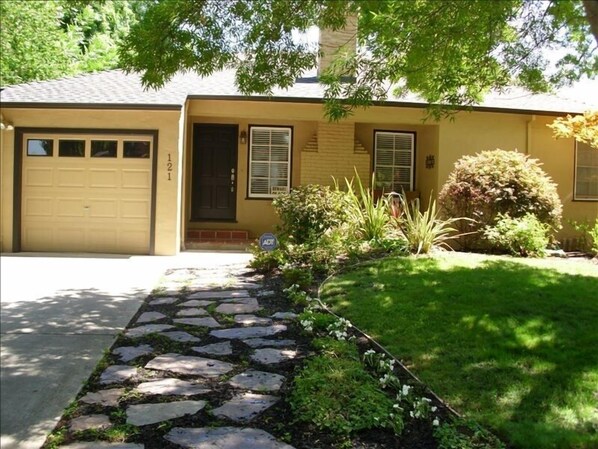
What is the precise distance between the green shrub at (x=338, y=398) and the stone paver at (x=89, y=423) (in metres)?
1.26

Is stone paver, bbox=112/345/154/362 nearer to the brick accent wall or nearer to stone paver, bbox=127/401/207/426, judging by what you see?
stone paver, bbox=127/401/207/426

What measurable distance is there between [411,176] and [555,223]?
4340mm

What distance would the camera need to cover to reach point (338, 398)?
4391 millimetres

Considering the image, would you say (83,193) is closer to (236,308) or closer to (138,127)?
(138,127)

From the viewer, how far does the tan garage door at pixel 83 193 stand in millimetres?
12352

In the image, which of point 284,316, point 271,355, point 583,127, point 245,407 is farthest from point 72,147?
point 583,127

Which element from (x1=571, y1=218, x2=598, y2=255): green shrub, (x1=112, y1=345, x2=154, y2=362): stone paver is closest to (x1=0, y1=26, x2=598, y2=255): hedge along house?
(x1=571, y1=218, x2=598, y2=255): green shrub

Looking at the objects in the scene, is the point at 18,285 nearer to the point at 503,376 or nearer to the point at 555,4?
the point at 503,376

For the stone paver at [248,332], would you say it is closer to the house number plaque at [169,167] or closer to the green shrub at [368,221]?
the green shrub at [368,221]

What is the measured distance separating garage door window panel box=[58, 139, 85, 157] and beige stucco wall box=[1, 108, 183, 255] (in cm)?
34

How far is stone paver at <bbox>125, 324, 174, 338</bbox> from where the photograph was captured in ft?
20.5

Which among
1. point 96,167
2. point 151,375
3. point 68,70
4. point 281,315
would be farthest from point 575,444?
point 68,70

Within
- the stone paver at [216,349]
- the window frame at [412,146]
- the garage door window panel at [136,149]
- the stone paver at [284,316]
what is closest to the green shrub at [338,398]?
the stone paver at [216,349]

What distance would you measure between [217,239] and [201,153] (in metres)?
2.25
